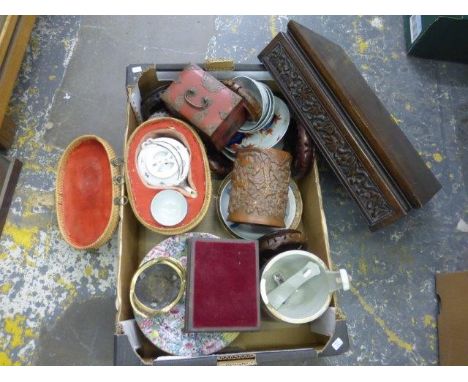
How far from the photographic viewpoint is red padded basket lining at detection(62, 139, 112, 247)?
1.46 m

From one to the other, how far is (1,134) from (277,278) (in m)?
1.14

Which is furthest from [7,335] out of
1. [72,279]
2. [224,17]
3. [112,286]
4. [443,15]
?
[443,15]

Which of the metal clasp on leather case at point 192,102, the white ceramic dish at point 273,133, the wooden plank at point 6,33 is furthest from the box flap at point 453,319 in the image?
the wooden plank at point 6,33

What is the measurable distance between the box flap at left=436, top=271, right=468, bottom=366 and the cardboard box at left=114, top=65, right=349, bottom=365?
0.48 m

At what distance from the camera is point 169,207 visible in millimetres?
1371

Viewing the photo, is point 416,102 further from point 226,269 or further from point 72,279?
point 72,279

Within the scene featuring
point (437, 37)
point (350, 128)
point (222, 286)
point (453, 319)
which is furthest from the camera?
point (437, 37)

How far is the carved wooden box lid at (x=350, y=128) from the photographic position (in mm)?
1298

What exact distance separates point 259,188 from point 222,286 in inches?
12.2

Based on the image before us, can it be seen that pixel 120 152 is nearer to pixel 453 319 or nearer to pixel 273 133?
pixel 273 133

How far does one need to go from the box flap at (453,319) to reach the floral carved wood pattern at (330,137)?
413 millimetres

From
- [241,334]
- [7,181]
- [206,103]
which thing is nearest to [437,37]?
[206,103]

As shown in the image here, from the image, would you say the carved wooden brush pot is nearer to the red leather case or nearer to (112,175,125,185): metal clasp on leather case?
the red leather case

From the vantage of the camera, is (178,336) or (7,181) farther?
(7,181)
